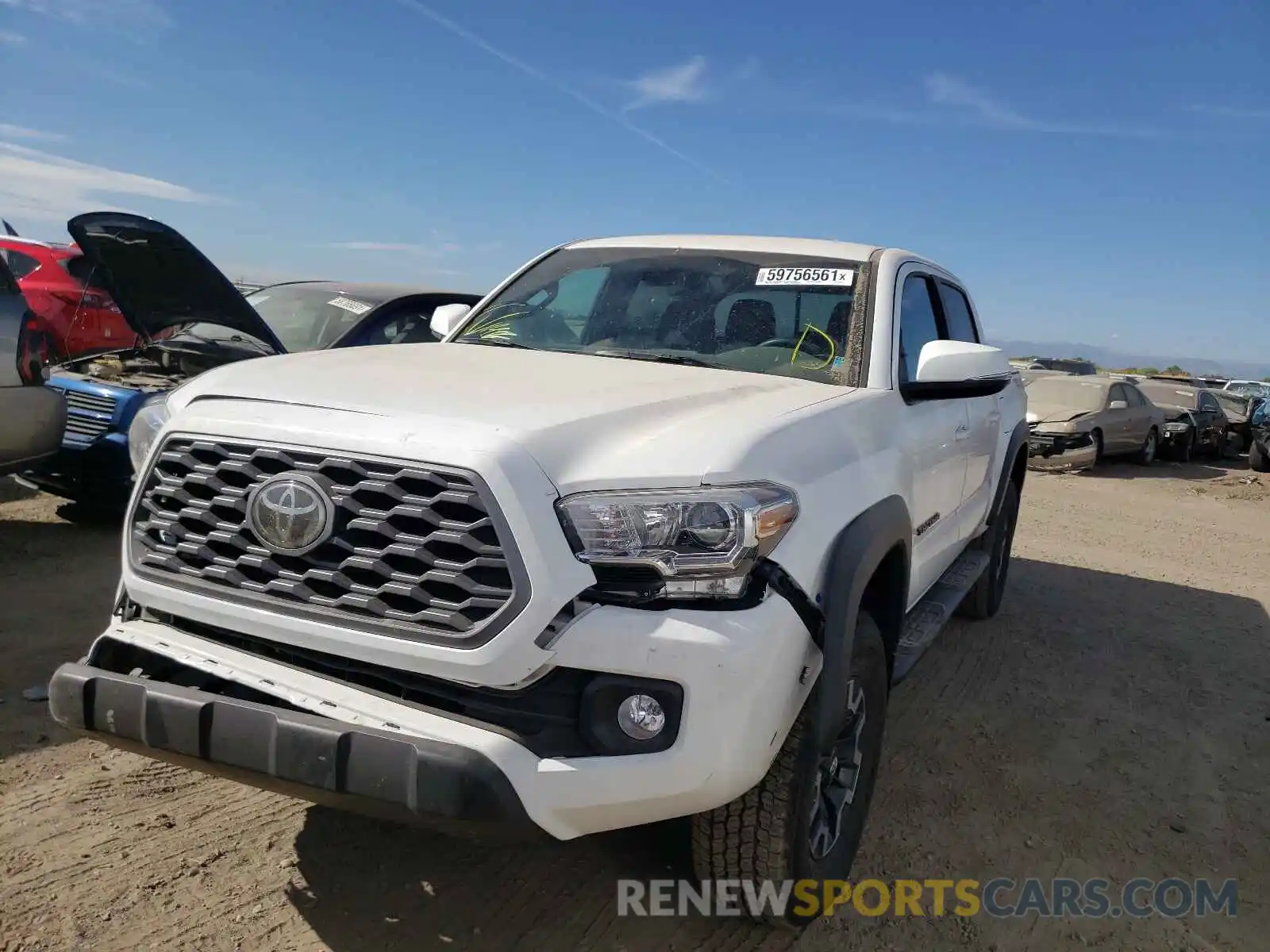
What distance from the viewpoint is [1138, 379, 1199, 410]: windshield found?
18188 millimetres

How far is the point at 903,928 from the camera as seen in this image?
2727 mm

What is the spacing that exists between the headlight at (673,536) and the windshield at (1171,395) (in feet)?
60.3

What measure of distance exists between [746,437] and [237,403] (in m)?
1.25

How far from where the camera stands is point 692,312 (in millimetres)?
3549

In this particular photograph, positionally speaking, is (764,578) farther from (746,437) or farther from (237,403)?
(237,403)

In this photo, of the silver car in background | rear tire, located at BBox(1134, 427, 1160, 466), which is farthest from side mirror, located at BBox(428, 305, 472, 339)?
rear tire, located at BBox(1134, 427, 1160, 466)

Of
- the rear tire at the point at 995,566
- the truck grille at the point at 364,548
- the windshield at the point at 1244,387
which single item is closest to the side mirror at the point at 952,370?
the truck grille at the point at 364,548

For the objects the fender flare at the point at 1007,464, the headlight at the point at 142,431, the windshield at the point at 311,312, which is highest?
the windshield at the point at 311,312

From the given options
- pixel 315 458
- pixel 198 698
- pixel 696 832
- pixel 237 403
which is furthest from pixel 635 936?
pixel 237 403

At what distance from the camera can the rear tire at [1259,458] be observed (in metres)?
16.1

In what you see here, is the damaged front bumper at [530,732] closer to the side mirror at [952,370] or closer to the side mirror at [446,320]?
the side mirror at [952,370]

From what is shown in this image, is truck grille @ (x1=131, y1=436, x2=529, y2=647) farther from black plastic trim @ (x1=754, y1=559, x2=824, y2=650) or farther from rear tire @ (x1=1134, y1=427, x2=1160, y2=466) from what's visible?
rear tire @ (x1=1134, y1=427, x2=1160, y2=466)

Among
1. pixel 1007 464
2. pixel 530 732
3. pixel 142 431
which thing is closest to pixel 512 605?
pixel 530 732

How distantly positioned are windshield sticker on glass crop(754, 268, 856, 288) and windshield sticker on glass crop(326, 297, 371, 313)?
3.67 metres
